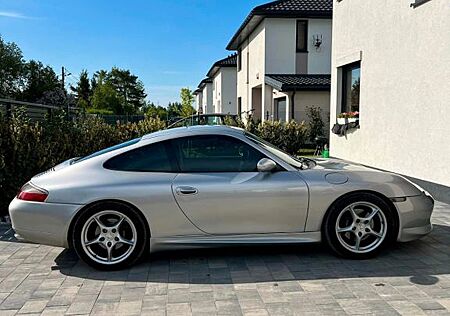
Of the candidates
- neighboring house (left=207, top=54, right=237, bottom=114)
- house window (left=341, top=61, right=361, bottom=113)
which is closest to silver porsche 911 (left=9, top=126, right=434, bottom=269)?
house window (left=341, top=61, right=361, bottom=113)

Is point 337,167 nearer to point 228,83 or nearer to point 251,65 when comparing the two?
point 251,65

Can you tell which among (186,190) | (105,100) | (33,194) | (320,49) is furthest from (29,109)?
(105,100)

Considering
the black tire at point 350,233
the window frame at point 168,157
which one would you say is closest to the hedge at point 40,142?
the window frame at point 168,157

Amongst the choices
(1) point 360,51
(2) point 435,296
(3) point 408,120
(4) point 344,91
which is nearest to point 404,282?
(2) point 435,296

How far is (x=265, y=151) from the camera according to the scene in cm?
454

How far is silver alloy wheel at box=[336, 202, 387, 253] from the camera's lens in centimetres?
444

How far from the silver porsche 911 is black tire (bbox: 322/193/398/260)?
1cm

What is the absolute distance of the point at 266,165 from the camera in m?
4.38

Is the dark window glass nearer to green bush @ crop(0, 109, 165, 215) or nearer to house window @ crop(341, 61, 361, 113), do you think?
green bush @ crop(0, 109, 165, 215)

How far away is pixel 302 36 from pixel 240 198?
59.7ft

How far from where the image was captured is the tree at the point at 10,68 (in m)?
53.3

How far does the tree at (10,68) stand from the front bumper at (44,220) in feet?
180

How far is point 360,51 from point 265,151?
6.64 meters

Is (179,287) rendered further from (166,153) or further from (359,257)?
(359,257)
